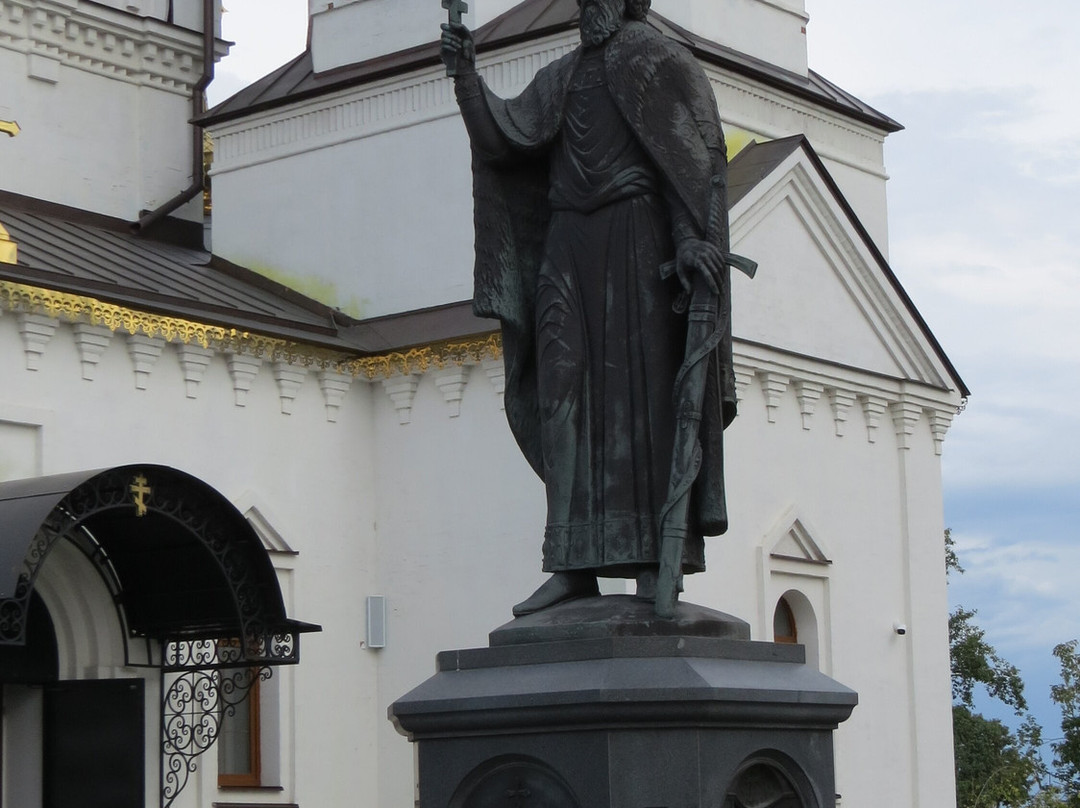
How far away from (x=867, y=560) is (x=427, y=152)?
205 inches

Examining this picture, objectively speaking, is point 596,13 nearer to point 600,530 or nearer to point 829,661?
point 600,530

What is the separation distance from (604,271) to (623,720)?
151cm

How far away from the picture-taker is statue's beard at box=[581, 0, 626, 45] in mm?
7141

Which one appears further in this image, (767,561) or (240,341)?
(767,561)

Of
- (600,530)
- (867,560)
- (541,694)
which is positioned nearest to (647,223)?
(600,530)

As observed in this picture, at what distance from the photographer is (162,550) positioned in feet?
51.9

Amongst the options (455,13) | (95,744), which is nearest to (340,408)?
(95,744)

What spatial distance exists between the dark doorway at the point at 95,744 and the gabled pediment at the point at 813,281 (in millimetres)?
5712

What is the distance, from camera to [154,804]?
16.3 metres

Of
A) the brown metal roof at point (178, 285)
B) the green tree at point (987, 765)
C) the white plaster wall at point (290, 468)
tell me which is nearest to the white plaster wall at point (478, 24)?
the brown metal roof at point (178, 285)

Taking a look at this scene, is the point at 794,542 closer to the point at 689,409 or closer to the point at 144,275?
the point at 144,275

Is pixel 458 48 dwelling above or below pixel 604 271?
above

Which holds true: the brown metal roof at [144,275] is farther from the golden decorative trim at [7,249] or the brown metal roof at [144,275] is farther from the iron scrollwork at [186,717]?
the iron scrollwork at [186,717]

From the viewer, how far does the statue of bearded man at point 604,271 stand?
684cm
